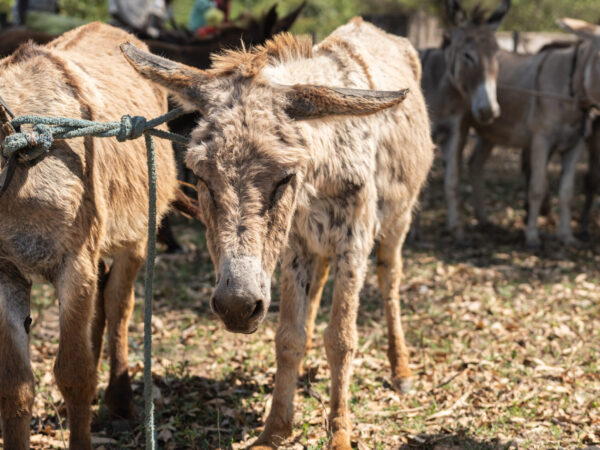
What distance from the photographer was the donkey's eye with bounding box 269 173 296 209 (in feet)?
8.18

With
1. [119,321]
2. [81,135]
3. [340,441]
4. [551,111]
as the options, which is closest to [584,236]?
[551,111]

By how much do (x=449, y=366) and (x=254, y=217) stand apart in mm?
2630

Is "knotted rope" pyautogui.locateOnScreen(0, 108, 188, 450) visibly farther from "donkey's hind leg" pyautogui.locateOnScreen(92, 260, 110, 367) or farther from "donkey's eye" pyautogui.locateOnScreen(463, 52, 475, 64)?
"donkey's eye" pyautogui.locateOnScreen(463, 52, 475, 64)

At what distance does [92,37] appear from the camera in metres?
3.86

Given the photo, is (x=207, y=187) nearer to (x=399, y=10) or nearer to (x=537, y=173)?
(x=537, y=173)

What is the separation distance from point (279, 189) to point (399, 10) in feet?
62.3

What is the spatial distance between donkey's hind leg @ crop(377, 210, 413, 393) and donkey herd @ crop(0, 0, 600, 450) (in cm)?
1

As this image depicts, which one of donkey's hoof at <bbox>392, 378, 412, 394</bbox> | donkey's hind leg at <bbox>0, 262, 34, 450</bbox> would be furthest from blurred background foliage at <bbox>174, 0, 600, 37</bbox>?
donkey's hind leg at <bbox>0, 262, 34, 450</bbox>

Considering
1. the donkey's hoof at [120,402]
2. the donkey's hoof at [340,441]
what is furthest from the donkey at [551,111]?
the donkey's hoof at [120,402]

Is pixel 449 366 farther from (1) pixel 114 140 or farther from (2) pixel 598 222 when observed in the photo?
(2) pixel 598 222

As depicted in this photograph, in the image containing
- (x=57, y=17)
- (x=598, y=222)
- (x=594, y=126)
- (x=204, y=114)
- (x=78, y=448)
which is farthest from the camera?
(x=598, y=222)

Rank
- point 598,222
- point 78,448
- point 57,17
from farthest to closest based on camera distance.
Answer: point 598,222 → point 57,17 → point 78,448

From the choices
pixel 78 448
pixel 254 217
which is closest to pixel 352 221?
pixel 254 217

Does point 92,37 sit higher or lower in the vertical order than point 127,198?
higher
